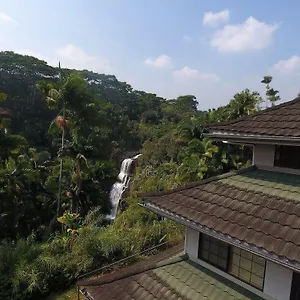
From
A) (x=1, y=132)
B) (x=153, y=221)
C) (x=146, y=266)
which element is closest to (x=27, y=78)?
(x=1, y=132)

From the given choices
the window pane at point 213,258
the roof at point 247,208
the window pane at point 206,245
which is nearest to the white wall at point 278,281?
the roof at point 247,208

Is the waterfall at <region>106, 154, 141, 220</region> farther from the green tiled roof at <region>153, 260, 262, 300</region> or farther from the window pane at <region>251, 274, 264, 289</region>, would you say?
the window pane at <region>251, 274, 264, 289</region>

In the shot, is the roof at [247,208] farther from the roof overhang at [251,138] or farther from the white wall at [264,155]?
the roof overhang at [251,138]

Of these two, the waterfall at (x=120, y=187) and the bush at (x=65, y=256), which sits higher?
the bush at (x=65, y=256)

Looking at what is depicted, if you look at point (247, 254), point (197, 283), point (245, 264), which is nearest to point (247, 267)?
point (245, 264)

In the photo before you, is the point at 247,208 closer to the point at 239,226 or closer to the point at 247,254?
the point at 239,226

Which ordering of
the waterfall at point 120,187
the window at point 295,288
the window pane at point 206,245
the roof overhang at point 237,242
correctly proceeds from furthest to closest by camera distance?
the waterfall at point 120,187, the window pane at point 206,245, the window at point 295,288, the roof overhang at point 237,242

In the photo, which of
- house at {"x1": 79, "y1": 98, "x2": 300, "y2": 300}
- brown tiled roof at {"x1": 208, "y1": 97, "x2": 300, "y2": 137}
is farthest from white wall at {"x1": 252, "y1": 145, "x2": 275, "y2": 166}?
brown tiled roof at {"x1": 208, "y1": 97, "x2": 300, "y2": 137}
